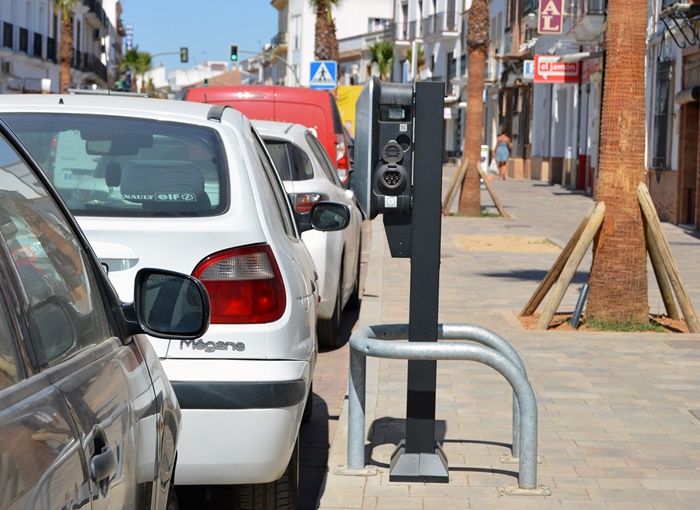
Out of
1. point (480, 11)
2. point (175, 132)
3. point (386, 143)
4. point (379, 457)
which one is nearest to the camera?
point (175, 132)

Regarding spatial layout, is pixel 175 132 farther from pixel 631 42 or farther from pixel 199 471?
pixel 631 42

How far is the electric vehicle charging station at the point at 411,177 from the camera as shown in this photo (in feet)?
17.2

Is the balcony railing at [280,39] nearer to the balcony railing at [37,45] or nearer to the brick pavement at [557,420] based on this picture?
the balcony railing at [37,45]

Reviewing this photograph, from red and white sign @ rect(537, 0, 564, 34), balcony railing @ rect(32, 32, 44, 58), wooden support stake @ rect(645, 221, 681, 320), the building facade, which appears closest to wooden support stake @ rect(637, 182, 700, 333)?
wooden support stake @ rect(645, 221, 681, 320)

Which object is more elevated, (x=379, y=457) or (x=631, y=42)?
(x=631, y=42)

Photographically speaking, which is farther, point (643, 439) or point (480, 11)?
point (480, 11)

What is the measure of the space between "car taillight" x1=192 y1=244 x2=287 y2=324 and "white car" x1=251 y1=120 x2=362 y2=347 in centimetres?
423

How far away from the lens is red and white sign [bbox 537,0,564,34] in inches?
1380

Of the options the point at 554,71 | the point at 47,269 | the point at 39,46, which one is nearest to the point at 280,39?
the point at 39,46

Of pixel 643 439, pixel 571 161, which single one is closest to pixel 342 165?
pixel 643 439

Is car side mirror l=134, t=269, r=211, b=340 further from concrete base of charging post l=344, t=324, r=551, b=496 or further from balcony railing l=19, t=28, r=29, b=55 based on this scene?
balcony railing l=19, t=28, r=29, b=55

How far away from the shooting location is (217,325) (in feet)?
13.8

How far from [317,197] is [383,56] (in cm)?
6715

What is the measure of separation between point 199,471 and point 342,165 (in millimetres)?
11852
